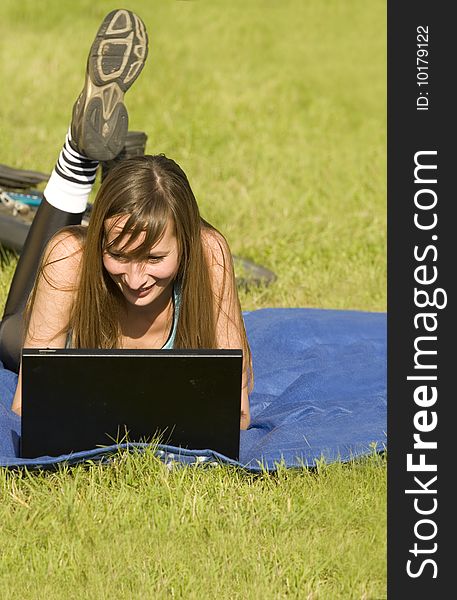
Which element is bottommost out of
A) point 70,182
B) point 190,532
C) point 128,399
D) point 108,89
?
point 190,532

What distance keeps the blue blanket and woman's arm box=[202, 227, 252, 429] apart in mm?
256

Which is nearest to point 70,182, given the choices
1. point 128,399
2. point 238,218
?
point 128,399

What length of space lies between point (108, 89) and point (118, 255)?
3.50 feet

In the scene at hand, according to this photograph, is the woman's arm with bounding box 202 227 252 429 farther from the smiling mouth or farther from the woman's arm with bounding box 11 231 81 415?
the woman's arm with bounding box 11 231 81 415

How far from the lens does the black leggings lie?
4.33m

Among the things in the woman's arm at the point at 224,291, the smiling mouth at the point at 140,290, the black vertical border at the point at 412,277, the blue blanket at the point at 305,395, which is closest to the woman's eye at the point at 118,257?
the smiling mouth at the point at 140,290

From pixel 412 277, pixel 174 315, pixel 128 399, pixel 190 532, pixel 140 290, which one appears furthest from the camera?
pixel 412 277

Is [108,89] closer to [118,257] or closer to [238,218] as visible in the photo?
[118,257]

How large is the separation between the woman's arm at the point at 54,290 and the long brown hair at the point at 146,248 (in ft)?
0.17

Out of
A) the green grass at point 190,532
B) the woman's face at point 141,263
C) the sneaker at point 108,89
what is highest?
the sneaker at point 108,89

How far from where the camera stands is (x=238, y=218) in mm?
7207

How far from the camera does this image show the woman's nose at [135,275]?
350 centimetres

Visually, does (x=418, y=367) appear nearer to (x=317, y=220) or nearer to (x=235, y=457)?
(x=235, y=457)

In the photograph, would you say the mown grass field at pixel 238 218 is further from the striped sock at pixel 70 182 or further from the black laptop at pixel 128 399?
the striped sock at pixel 70 182
